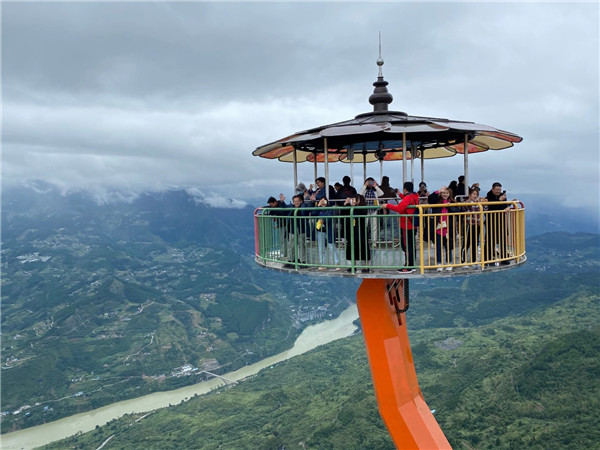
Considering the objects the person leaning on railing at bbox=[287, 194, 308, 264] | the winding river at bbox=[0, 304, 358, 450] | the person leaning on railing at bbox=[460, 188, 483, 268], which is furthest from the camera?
the winding river at bbox=[0, 304, 358, 450]

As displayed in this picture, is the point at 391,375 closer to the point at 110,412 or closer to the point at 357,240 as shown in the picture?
the point at 357,240

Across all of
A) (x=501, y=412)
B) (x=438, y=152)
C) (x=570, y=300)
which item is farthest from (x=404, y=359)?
(x=570, y=300)

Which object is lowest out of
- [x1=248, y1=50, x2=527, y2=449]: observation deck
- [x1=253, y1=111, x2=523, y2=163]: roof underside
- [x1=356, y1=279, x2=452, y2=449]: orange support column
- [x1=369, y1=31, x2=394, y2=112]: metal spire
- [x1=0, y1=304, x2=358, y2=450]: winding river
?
[x1=0, y1=304, x2=358, y2=450]: winding river

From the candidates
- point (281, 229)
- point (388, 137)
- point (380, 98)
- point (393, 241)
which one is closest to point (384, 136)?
point (388, 137)

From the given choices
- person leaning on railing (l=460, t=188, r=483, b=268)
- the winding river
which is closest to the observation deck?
person leaning on railing (l=460, t=188, r=483, b=268)

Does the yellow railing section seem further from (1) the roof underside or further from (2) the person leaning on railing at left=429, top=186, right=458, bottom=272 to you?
(1) the roof underside

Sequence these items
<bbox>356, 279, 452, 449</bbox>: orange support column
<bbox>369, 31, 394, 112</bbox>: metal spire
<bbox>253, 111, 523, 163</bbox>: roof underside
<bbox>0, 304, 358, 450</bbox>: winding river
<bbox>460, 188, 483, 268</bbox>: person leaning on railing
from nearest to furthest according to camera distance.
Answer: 1. <bbox>460, 188, 483, 268</bbox>: person leaning on railing
2. <bbox>253, 111, 523, 163</bbox>: roof underside
3. <bbox>356, 279, 452, 449</bbox>: orange support column
4. <bbox>369, 31, 394, 112</bbox>: metal spire
5. <bbox>0, 304, 358, 450</bbox>: winding river
